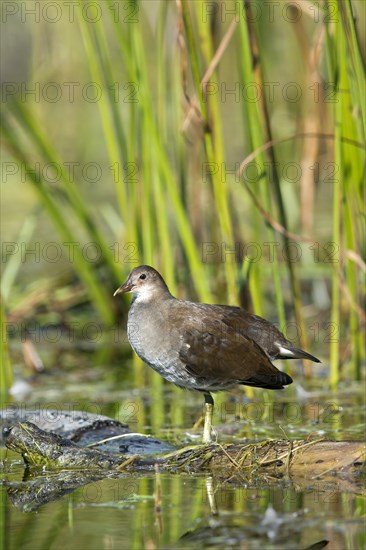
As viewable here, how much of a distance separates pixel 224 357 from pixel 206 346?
11 centimetres

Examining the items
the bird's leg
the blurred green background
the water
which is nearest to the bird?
the bird's leg

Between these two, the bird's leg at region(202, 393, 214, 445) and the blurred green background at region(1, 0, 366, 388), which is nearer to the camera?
the bird's leg at region(202, 393, 214, 445)

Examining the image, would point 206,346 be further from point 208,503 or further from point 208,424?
point 208,503

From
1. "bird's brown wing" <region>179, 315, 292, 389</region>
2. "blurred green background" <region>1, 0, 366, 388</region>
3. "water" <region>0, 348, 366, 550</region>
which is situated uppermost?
"blurred green background" <region>1, 0, 366, 388</region>

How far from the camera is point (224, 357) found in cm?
549

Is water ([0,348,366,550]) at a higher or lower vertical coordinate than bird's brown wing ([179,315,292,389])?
lower

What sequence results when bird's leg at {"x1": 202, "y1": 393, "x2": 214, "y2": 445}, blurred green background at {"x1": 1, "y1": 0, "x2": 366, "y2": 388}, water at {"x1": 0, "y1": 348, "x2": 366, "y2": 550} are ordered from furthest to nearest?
blurred green background at {"x1": 1, "y1": 0, "x2": 366, "y2": 388} < bird's leg at {"x1": 202, "y1": 393, "x2": 214, "y2": 445} < water at {"x1": 0, "y1": 348, "x2": 366, "y2": 550}

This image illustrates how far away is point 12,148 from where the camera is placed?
7.42m

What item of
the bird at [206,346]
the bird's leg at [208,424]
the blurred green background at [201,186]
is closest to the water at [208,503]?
the bird's leg at [208,424]

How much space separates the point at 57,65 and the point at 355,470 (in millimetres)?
9819

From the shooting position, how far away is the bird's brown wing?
541 centimetres

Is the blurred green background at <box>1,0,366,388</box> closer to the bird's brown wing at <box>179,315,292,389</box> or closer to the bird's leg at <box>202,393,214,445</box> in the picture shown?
the bird's brown wing at <box>179,315,292,389</box>

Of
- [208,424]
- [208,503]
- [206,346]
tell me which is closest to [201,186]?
[206,346]

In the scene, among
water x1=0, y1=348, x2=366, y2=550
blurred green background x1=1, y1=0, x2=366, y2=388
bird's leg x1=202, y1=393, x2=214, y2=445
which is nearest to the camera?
water x1=0, y1=348, x2=366, y2=550
